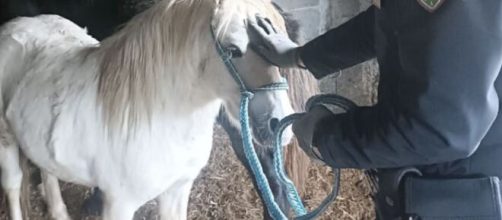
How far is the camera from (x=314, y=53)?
1292 millimetres

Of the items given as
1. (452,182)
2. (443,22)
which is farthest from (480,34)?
(452,182)

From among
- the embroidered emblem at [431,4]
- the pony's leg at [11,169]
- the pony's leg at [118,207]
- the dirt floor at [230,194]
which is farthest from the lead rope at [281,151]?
the dirt floor at [230,194]

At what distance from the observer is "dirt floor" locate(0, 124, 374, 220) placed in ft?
8.73

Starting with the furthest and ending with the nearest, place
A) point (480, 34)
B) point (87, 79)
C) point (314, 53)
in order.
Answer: point (87, 79), point (314, 53), point (480, 34)

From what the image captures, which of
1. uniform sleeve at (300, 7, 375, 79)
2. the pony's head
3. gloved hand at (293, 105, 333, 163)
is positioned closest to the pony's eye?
the pony's head

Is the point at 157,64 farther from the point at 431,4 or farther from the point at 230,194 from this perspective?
the point at 230,194

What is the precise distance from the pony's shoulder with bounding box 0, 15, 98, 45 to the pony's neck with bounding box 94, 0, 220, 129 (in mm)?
325

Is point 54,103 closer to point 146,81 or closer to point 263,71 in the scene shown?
point 146,81

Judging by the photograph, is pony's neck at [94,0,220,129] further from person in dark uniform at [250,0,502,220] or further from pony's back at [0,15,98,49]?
person in dark uniform at [250,0,502,220]

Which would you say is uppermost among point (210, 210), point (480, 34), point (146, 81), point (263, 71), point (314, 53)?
point (480, 34)

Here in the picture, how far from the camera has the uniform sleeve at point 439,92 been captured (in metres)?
0.90

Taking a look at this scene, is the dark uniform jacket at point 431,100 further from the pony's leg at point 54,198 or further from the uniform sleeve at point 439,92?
the pony's leg at point 54,198

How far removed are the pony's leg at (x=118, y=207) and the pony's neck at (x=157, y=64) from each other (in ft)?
0.68

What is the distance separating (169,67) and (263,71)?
0.90 feet
